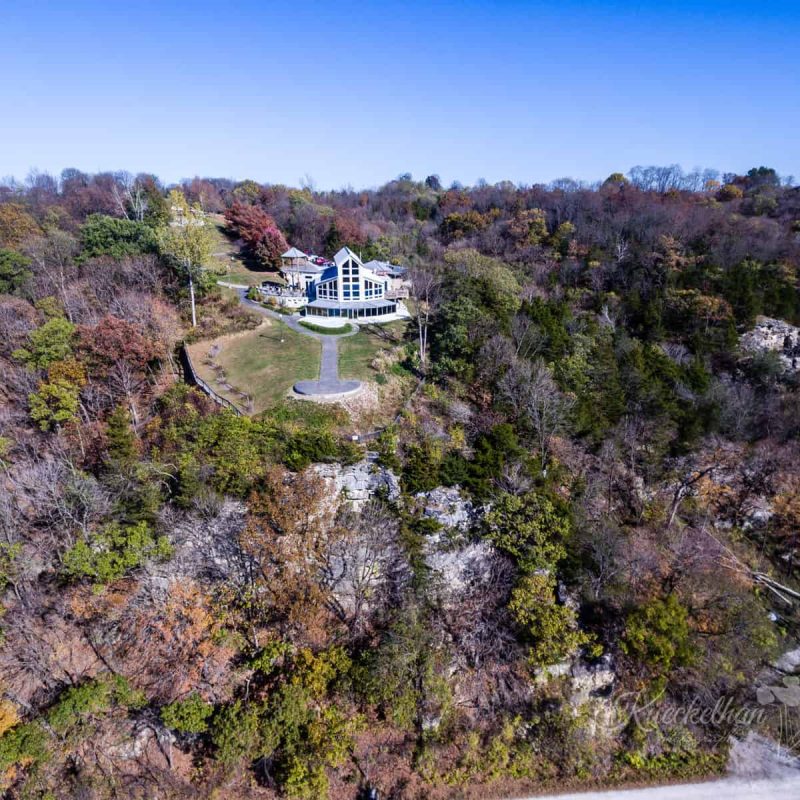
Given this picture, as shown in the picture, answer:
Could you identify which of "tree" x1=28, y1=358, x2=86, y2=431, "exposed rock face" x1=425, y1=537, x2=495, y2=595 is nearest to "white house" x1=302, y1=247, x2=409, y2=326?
"tree" x1=28, y1=358, x2=86, y2=431

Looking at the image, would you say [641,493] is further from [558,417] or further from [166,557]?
[166,557]

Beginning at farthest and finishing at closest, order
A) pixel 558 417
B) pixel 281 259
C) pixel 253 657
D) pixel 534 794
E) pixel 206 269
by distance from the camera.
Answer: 1. pixel 281 259
2. pixel 206 269
3. pixel 558 417
4. pixel 253 657
5. pixel 534 794

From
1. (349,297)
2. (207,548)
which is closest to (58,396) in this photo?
(207,548)

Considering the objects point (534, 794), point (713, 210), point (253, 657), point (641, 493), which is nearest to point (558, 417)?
point (641, 493)

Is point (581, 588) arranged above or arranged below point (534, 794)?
above

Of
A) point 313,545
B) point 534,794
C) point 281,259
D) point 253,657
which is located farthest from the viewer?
point 281,259

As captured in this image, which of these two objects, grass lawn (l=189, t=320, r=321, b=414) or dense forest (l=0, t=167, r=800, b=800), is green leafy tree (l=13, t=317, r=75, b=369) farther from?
grass lawn (l=189, t=320, r=321, b=414)
